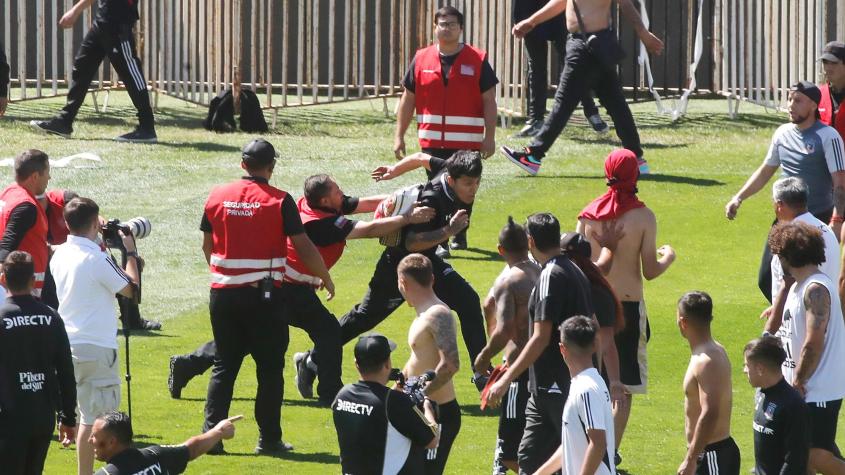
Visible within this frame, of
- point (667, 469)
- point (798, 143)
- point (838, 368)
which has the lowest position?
point (667, 469)

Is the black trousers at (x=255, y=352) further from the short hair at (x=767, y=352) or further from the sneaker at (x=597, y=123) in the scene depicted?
the sneaker at (x=597, y=123)

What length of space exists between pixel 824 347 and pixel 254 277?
3.21 metres

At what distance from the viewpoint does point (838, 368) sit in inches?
308

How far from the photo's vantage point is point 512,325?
8.14 metres

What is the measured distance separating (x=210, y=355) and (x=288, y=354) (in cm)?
142

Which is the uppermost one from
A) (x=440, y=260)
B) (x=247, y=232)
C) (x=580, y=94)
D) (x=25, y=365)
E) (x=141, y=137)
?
(x=580, y=94)

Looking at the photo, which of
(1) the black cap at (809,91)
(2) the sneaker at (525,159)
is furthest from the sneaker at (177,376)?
(2) the sneaker at (525,159)

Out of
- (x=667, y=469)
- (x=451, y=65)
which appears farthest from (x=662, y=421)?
(x=451, y=65)

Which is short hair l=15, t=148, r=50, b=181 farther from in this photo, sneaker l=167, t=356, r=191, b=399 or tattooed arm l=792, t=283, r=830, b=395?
tattooed arm l=792, t=283, r=830, b=395

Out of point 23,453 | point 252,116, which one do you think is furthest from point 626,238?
point 252,116

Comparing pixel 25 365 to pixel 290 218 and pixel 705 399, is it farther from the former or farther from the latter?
pixel 705 399

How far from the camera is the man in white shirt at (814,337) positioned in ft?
25.1

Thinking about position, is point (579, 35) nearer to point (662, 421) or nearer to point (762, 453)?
point (662, 421)

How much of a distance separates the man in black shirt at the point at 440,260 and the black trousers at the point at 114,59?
7.26 meters
